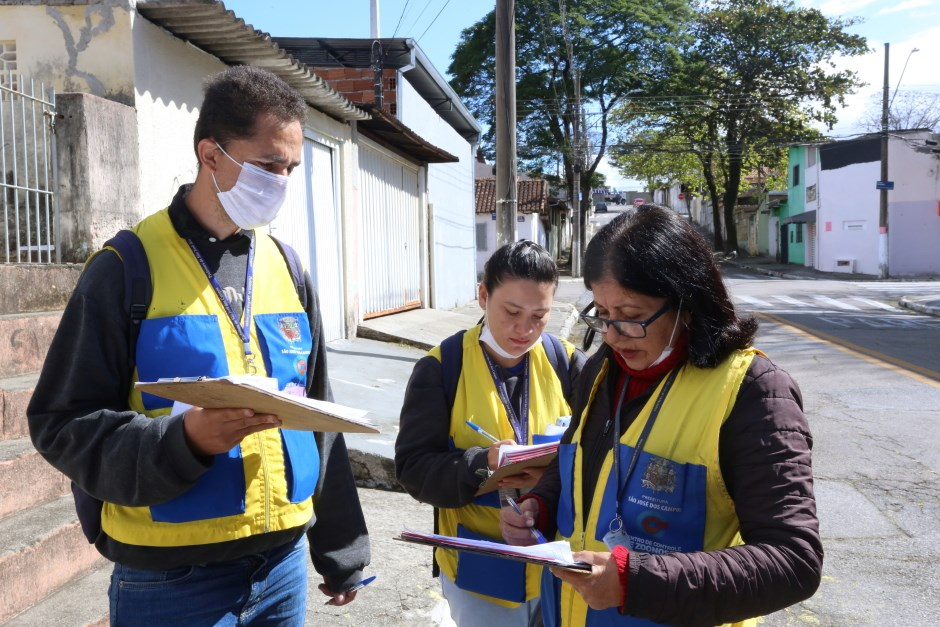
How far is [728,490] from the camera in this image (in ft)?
5.24

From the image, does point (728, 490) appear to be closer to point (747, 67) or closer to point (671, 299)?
point (671, 299)

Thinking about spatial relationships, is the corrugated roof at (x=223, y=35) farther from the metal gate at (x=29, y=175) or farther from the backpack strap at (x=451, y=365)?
the backpack strap at (x=451, y=365)

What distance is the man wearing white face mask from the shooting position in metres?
1.70

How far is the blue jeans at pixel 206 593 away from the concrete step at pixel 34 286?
3.58m

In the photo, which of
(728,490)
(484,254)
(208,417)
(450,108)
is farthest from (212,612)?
(484,254)

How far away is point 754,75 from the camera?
37625mm

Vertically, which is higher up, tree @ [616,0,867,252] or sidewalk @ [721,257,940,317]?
tree @ [616,0,867,252]

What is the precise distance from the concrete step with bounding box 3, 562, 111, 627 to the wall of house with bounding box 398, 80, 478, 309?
36.2ft

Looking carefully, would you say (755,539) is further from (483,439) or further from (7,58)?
(7,58)

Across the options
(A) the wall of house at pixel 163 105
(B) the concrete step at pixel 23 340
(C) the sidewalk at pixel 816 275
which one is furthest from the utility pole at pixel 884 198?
(B) the concrete step at pixel 23 340

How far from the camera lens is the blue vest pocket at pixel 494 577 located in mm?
2402

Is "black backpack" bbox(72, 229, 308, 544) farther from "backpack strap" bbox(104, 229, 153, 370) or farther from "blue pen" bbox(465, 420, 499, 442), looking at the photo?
"blue pen" bbox(465, 420, 499, 442)

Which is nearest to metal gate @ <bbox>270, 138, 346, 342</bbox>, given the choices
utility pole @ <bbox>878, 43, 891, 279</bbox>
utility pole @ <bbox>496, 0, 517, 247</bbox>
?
utility pole @ <bbox>496, 0, 517, 247</bbox>

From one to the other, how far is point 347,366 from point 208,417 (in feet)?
22.2
